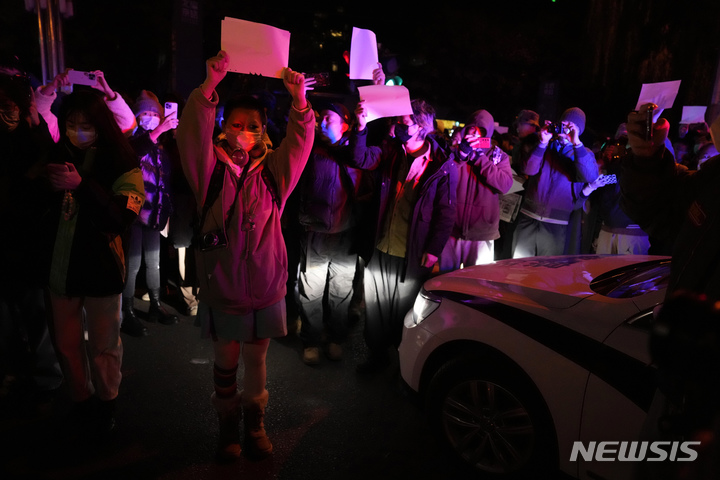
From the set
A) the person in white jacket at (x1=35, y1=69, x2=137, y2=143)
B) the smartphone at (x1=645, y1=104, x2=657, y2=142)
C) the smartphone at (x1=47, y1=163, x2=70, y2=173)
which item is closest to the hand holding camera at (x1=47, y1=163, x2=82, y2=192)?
the smartphone at (x1=47, y1=163, x2=70, y2=173)

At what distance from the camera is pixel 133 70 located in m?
18.9

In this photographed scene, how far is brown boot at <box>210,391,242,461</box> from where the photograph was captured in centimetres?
319

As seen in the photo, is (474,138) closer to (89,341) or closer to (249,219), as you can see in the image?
(249,219)

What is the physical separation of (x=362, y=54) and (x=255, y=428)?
283 cm

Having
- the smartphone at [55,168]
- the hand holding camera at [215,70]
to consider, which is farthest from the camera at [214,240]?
the smartphone at [55,168]

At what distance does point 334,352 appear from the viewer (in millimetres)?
4836

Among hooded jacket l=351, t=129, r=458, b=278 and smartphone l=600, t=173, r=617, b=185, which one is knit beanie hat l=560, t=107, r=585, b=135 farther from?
hooded jacket l=351, t=129, r=458, b=278

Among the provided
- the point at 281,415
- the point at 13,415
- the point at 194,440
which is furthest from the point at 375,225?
the point at 13,415

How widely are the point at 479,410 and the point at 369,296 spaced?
1708 millimetres

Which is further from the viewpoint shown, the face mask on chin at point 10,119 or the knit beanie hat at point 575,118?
the knit beanie hat at point 575,118

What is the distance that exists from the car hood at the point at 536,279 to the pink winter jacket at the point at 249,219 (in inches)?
49.2

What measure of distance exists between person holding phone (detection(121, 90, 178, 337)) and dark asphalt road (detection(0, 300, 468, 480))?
749mm

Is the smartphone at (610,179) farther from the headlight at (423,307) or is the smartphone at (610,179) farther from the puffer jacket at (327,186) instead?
the headlight at (423,307)

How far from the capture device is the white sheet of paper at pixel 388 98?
373 centimetres
